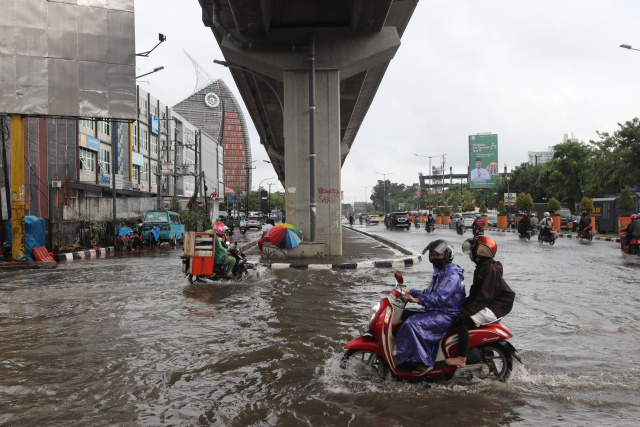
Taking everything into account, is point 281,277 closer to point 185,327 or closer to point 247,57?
point 185,327

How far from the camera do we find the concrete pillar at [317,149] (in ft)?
54.9

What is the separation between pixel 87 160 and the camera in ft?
133

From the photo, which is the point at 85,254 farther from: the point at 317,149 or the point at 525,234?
the point at 525,234

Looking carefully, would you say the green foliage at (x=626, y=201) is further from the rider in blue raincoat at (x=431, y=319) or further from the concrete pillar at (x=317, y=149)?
the rider in blue raincoat at (x=431, y=319)

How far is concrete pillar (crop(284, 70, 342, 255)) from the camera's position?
659 inches

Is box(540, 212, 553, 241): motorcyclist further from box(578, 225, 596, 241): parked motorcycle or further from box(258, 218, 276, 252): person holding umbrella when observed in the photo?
box(258, 218, 276, 252): person holding umbrella

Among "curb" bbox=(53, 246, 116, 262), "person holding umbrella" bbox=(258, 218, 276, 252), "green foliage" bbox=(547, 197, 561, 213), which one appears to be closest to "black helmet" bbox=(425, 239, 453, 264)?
"person holding umbrella" bbox=(258, 218, 276, 252)

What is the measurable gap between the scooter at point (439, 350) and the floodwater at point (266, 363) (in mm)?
106

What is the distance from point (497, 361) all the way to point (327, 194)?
12.7 m

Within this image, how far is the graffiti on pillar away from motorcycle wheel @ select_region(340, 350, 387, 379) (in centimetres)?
1248

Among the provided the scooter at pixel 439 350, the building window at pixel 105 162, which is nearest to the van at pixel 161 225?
the scooter at pixel 439 350

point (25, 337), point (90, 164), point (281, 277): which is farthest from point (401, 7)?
point (90, 164)

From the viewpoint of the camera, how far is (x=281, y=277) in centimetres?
1201

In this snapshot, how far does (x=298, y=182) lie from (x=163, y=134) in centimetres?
4694
